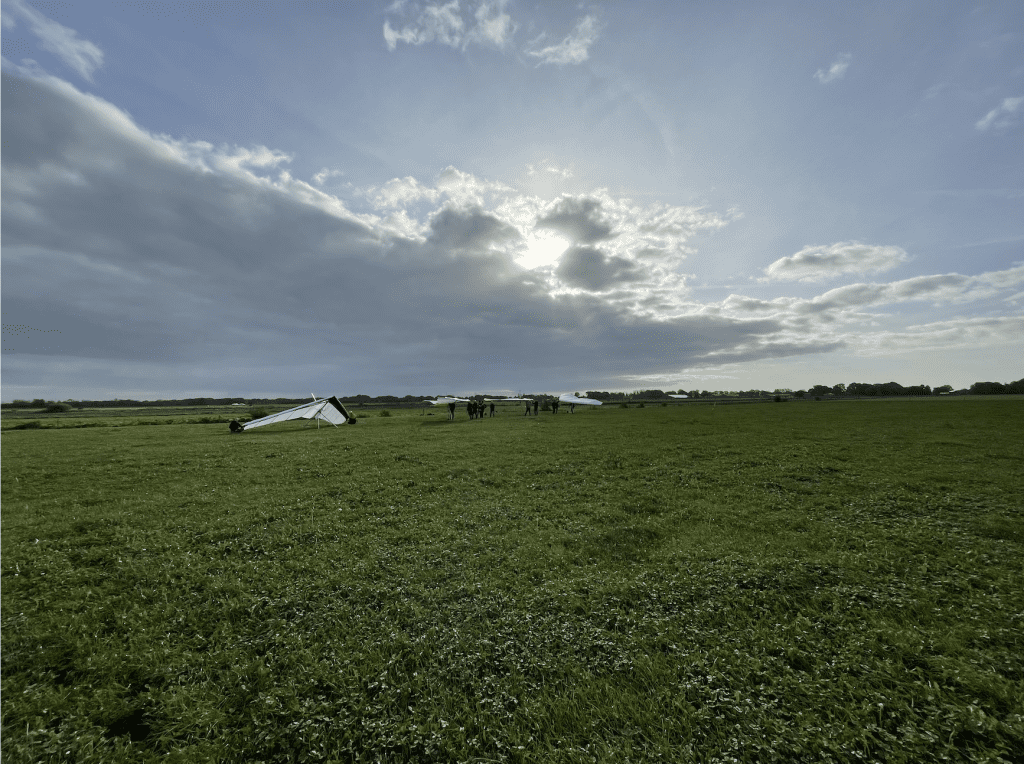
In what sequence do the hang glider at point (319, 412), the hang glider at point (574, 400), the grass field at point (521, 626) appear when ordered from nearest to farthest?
the grass field at point (521, 626)
the hang glider at point (319, 412)
the hang glider at point (574, 400)

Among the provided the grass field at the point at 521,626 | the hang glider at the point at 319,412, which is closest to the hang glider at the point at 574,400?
the hang glider at the point at 319,412

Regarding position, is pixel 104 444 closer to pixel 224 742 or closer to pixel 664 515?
pixel 224 742

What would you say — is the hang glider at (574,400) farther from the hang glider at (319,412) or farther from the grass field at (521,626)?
the grass field at (521,626)

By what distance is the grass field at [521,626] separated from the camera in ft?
13.5

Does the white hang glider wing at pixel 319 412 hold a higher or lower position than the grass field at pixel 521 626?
higher

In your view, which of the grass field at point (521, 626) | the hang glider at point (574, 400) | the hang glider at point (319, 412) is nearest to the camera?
the grass field at point (521, 626)

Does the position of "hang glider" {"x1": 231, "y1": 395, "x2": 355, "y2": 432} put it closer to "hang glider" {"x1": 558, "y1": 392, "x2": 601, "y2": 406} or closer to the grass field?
the grass field

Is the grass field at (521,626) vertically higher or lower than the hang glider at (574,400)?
lower

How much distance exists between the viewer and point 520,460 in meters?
20.4

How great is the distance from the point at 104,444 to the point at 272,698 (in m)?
37.3

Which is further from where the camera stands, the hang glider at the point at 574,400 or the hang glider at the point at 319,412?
the hang glider at the point at 574,400

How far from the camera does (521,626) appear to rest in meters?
5.99

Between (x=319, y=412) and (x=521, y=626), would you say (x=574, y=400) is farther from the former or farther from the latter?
(x=521, y=626)

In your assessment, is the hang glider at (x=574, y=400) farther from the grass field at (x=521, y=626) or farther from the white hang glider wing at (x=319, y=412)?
the grass field at (x=521, y=626)
